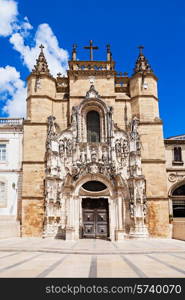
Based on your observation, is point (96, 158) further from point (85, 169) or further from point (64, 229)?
point (64, 229)

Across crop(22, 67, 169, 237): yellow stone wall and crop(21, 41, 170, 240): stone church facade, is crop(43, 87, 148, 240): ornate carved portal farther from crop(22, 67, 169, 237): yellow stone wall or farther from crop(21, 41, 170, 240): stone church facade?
crop(22, 67, 169, 237): yellow stone wall

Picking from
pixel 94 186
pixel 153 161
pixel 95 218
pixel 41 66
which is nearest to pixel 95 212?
pixel 95 218

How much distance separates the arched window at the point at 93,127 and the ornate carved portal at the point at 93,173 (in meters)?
0.55

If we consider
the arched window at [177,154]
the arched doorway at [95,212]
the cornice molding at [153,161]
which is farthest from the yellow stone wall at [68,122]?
the arched doorway at [95,212]

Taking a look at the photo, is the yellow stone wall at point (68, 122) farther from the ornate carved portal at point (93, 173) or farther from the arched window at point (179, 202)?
the arched window at point (179, 202)

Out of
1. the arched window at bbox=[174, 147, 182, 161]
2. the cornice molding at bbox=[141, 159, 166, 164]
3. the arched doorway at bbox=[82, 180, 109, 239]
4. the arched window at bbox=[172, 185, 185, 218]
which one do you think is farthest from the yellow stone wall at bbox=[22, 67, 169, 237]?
the arched doorway at bbox=[82, 180, 109, 239]

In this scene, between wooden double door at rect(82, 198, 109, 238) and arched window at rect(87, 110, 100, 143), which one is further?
arched window at rect(87, 110, 100, 143)

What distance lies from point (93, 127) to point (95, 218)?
7.42 metres

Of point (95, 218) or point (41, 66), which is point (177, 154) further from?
point (41, 66)

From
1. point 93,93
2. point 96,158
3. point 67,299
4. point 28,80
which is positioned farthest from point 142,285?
point 28,80

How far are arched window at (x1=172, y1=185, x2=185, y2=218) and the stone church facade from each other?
2.95 metres

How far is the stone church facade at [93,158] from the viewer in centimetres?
2175

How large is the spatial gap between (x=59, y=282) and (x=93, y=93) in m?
19.1

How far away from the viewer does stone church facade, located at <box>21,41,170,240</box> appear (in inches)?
856
